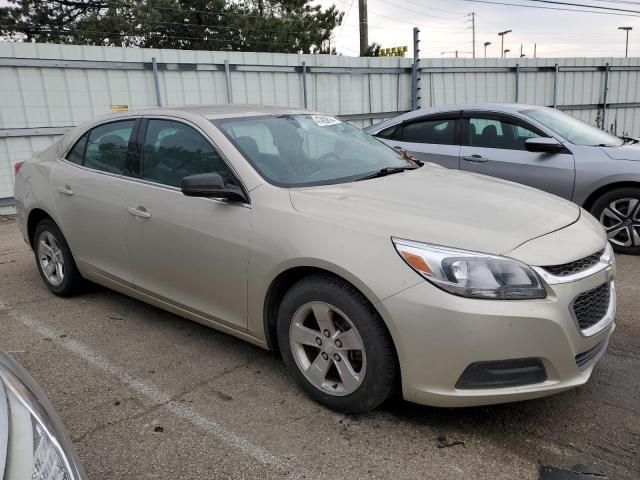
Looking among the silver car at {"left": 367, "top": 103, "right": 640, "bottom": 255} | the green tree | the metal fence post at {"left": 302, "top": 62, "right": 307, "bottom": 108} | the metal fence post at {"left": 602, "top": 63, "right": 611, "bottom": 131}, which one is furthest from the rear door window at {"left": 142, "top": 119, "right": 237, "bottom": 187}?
the green tree

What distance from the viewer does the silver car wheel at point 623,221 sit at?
5.47m

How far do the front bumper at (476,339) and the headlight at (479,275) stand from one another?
3cm

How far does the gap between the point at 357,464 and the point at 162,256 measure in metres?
1.84

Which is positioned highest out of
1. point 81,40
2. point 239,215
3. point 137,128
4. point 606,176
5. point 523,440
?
point 81,40

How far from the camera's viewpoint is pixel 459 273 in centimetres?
242

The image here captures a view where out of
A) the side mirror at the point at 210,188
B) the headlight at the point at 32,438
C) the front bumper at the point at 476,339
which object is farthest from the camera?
the side mirror at the point at 210,188

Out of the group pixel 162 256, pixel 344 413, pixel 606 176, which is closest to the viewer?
pixel 344 413

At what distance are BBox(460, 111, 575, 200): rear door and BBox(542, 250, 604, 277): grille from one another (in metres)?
3.16

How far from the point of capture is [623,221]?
553cm

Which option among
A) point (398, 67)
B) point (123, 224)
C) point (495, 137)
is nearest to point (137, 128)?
point (123, 224)

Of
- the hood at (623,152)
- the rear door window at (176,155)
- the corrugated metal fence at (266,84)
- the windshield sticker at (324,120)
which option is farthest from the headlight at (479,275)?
the corrugated metal fence at (266,84)

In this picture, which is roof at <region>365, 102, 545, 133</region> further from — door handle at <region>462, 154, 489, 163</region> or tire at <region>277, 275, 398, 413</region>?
tire at <region>277, 275, 398, 413</region>

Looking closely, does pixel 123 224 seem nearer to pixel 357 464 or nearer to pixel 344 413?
pixel 344 413

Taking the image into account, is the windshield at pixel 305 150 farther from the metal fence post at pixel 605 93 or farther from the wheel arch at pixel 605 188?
the metal fence post at pixel 605 93
